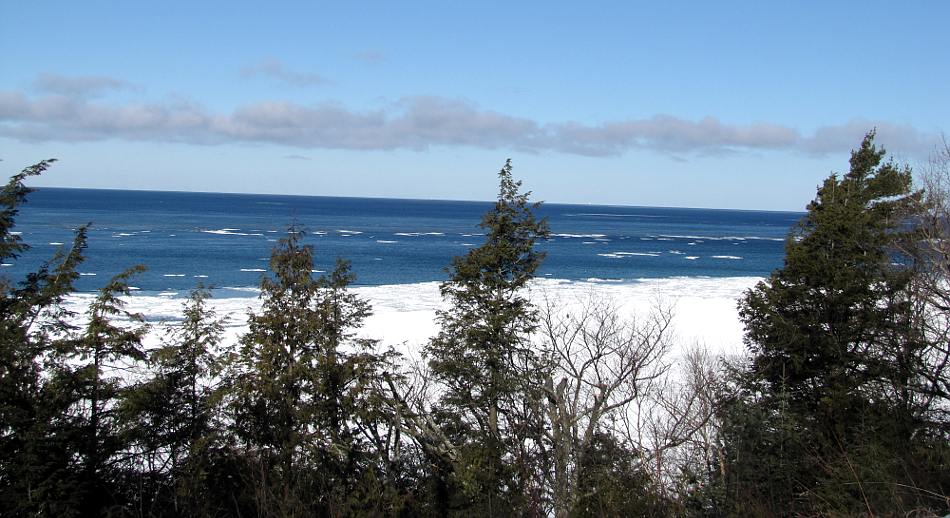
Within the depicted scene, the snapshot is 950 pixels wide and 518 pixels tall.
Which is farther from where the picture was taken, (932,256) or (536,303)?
(536,303)

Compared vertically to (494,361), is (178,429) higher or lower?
lower

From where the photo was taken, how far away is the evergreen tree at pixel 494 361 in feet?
43.8

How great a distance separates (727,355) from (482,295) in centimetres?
1707

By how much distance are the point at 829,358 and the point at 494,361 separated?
9345 millimetres

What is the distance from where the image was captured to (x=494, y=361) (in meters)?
15.3

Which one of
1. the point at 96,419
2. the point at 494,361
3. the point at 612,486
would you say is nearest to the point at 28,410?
the point at 96,419

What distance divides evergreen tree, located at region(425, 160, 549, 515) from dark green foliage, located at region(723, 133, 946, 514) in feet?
14.6

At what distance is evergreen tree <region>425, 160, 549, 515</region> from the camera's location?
43.8 ft

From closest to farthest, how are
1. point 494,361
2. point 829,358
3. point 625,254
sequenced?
1. point 494,361
2. point 829,358
3. point 625,254

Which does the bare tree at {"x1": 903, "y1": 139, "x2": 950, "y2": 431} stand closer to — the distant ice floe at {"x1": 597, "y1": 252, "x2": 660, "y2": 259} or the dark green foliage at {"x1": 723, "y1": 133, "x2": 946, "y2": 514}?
the dark green foliage at {"x1": 723, "y1": 133, "x2": 946, "y2": 514}

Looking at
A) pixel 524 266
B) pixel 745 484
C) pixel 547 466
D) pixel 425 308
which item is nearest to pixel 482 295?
pixel 524 266

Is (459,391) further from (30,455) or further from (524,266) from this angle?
(30,455)

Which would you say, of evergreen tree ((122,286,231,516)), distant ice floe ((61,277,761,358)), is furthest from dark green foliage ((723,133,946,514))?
evergreen tree ((122,286,231,516))

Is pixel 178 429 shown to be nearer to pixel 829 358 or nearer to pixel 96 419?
pixel 96 419
